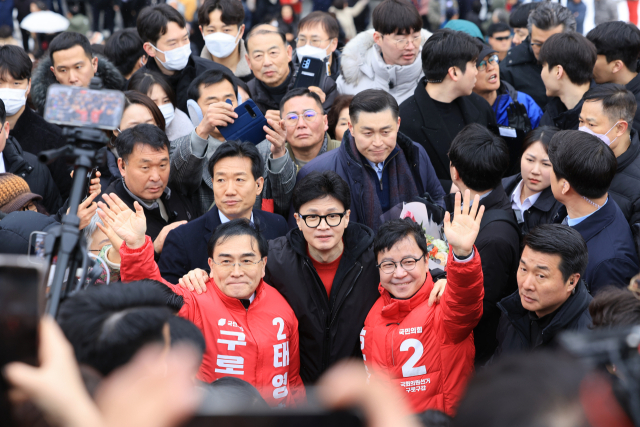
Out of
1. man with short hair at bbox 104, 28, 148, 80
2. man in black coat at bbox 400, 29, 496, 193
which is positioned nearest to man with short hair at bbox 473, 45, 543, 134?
man in black coat at bbox 400, 29, 496, 193

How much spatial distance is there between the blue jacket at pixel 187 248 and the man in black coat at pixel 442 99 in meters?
1.61

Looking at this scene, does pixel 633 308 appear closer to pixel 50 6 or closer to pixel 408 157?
pixel 408 157

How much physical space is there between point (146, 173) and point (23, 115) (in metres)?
1.54

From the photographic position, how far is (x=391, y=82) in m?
4.88

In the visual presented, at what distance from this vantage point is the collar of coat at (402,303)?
2.95 m

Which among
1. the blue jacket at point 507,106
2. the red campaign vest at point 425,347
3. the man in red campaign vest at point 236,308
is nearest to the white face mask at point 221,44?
the blue jacket at point 507,106

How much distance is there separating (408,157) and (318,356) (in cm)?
139

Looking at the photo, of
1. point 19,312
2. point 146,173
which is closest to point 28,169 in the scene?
point 146,173

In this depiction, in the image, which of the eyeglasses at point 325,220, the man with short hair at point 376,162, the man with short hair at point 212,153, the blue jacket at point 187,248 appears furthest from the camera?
the man with short hair at point 212,153

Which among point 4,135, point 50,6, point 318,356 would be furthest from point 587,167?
point 50,6

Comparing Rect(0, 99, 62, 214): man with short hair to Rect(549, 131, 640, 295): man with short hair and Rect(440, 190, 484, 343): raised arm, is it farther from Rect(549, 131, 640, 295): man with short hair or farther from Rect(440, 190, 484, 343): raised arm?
Rect(549, 131, 640, 295): man with short hair

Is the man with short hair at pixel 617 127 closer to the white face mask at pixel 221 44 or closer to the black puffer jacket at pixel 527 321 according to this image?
the black puffer jacket at pixel 527 321

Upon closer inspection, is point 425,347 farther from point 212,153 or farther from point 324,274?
point 212,153

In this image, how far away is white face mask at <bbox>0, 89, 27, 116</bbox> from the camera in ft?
14.3
